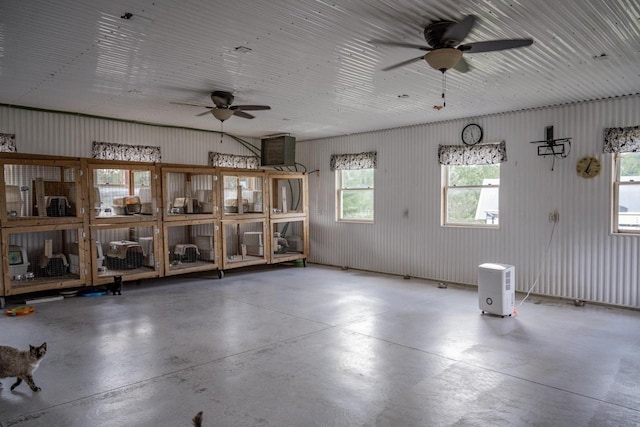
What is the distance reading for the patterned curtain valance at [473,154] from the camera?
6.90 meters

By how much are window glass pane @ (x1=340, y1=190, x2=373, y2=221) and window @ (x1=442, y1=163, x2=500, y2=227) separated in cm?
173

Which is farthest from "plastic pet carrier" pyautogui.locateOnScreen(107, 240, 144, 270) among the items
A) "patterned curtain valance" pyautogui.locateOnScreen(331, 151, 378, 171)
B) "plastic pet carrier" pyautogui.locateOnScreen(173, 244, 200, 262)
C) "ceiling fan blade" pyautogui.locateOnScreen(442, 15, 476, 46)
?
"ceiling fan blade" pyautogui.locateOnScreen(442, 15, 476, 46)

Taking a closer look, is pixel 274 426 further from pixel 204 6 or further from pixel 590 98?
pixel 590 98

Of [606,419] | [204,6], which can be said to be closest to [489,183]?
[606,419]

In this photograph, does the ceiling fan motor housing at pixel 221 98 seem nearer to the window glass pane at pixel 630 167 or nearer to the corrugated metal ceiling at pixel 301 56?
the corrugated metal ceiling at pixel 301 56

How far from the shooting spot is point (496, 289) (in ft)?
17.7

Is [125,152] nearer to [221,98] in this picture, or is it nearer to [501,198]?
[221,98]

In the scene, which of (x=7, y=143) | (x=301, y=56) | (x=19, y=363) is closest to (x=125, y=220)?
(x=7, y=143)

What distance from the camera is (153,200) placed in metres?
7.24

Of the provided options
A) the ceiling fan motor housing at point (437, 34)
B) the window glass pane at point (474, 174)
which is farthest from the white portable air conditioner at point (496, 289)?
the ceiling fan motor housing at point (437, 34)

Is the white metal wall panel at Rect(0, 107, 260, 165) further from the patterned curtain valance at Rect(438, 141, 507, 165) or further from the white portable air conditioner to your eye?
the white portable air conditioner

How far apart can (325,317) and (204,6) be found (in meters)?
3.70

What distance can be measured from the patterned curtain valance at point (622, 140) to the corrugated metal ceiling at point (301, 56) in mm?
498

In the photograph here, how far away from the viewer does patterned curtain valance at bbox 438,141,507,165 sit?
6898 mm
